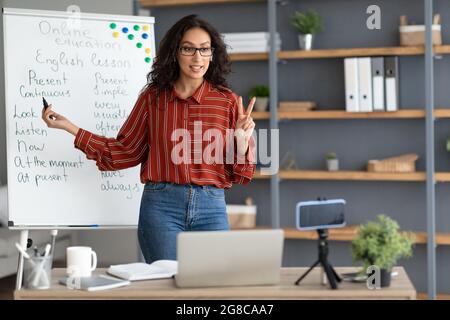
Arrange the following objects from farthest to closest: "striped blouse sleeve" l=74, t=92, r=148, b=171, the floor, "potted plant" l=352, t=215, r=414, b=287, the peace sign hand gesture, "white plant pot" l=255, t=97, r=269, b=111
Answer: the floor < "white plant pot" l=255, t=97, r=269, b=111 < "striped blouse sleeve" l=74, t=92, r=148, b=171 < the peace sign hand gesture < "potted plant" l=352, t=215, r=414, b=287

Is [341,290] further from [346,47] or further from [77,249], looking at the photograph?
[346,47]

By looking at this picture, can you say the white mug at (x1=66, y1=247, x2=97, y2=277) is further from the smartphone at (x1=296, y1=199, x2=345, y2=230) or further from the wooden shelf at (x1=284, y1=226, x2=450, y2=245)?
the wooden shelf at (x1=284, y1=226, x2=450, y2=245)

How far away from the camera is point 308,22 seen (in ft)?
15.1

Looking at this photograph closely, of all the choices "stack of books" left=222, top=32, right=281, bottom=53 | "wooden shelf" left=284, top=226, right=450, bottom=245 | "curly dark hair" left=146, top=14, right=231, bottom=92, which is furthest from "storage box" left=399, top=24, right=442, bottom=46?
"curly dark hair" left=146, top=14, right=231, bottom=92

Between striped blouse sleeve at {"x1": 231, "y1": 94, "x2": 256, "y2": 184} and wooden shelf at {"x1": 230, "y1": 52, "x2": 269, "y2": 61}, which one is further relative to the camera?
wooden shelf at {"x1": 230, "y1": 52, "x2": 269, "y2": 61}

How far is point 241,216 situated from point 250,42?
3.49 ft

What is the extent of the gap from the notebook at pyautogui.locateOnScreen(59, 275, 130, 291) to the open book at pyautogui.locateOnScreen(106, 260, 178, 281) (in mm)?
40

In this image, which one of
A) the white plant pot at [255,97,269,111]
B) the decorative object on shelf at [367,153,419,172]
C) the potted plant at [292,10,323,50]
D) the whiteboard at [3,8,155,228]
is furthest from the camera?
the white plant pot at [255,97,269,111]

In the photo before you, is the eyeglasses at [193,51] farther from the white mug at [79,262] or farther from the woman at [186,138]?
the white mug at [79,262]

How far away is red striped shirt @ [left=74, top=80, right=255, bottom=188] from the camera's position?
275 cm

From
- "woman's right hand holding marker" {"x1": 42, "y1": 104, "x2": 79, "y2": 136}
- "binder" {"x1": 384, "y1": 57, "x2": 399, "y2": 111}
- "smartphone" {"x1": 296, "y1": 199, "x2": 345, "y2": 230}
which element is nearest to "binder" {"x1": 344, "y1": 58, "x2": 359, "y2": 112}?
"binder" {"x1": 384, "y1": 57, "x2": 399, "y2": 111}

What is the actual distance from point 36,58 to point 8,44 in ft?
0.41

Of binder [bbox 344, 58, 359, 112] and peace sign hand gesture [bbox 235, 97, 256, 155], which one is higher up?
binder [bbox 344, 58, 359, 112]

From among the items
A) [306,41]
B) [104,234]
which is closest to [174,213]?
[306,41]
